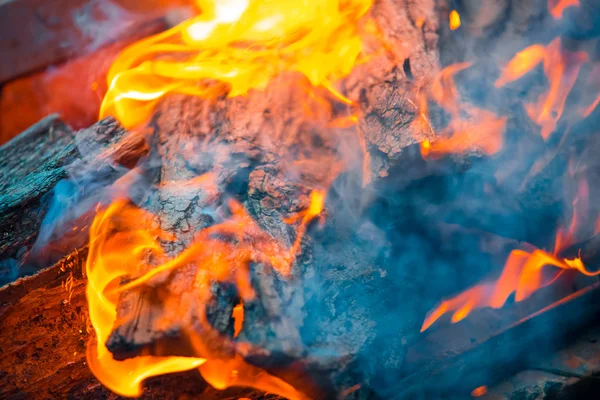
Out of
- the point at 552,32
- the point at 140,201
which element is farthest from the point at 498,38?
the point at 140,201

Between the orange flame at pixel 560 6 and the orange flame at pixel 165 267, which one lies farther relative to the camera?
the orange flame at pixel 560 6

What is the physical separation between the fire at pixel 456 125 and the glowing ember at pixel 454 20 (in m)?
0.24

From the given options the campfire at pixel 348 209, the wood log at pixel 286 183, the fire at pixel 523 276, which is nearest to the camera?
the wood log at pixel 286 183

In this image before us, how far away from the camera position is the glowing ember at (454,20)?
84.5 inches

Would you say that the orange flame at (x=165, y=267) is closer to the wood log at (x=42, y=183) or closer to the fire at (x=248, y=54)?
the wood log at (x=42, y=183)

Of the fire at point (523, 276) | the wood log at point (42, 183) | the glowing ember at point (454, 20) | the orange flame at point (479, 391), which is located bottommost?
the orange flame at point (479, 391)

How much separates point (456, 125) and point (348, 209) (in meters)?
0.61

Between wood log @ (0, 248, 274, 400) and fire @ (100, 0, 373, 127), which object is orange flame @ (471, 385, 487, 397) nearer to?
fire @ (100, 0, 373, 127)

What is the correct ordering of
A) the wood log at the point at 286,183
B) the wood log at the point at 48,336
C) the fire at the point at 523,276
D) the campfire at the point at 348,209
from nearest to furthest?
the wood log at the point at 286,183
the campfire at the point at 348,209
the wood log at the point at 48,336
the fire at the point at 523,276

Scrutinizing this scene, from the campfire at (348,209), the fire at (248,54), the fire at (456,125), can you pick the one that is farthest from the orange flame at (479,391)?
the fire at (248,54)

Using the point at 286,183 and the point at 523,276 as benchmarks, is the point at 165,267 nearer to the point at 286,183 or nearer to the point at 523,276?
the point at 286,183

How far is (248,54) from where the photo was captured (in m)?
2.37

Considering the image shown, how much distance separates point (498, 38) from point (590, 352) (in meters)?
1.62

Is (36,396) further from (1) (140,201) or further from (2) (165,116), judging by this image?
(2) (165,116)
